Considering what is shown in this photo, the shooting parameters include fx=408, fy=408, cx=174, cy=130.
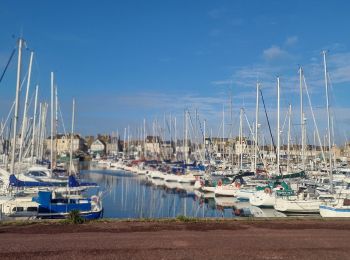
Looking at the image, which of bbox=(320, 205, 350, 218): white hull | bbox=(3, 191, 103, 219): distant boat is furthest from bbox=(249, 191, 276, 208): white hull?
bbox=(3, 191, 103, 219): distant boat

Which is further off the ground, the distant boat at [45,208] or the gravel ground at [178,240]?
the gravel ground at [178,240]

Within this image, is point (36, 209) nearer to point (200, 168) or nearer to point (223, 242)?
point (223, 242)

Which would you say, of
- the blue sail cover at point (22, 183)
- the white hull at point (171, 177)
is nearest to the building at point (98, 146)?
the white hull at point (171, 177)

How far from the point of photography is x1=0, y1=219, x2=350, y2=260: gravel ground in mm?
13234

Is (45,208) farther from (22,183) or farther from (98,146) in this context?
(98,146)

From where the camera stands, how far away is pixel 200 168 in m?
68.2

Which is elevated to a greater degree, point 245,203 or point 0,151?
point 0,151

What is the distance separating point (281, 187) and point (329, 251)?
79.2 feet

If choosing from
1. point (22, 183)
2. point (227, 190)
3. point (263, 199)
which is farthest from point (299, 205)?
point (22, 183)

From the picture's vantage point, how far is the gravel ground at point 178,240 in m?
13.2

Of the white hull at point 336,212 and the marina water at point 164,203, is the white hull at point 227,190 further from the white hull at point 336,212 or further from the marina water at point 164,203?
the white hull at point 336,212

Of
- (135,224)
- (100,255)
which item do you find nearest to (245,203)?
(135,224)

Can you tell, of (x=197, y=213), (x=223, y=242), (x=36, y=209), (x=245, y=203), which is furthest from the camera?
(x=245, y=203)

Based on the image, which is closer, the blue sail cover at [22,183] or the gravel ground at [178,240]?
the gravel ground at [178,240]
